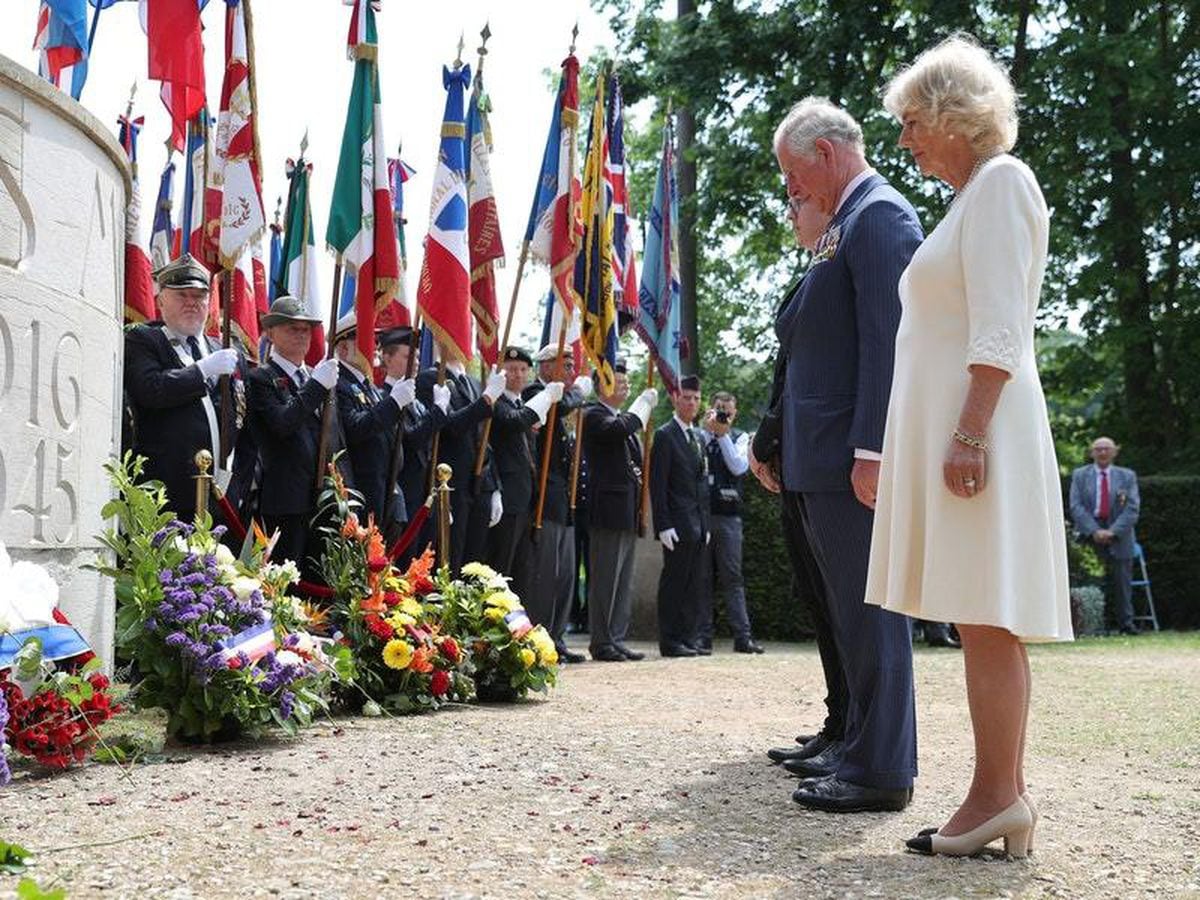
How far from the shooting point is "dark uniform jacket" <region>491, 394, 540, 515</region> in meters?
9.69

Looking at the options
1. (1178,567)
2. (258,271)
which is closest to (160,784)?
(258,271)

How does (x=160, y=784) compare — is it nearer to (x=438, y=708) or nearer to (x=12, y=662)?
(x=12, y=662)

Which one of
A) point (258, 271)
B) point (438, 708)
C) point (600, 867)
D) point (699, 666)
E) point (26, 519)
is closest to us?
point (600, 867)

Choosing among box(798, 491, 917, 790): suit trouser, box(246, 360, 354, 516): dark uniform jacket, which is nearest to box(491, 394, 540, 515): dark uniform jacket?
box(246, 360, 354, 516): dark uniform jacket

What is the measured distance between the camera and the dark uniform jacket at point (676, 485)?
1134cm

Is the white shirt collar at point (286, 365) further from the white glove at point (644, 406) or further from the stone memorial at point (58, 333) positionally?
the white glove at point (644, 406)

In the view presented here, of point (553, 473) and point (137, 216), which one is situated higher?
point (137, 216)

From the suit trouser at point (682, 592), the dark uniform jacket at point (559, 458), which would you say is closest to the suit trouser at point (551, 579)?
the dark uniform jacket at point (559, 458)

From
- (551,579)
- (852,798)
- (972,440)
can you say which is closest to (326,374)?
(551,579)

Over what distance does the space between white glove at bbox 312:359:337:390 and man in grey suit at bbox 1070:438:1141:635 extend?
1042cm

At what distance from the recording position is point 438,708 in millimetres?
6477

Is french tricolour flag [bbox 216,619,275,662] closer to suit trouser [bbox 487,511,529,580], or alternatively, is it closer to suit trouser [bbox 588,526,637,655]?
suit trouser [bbox 487,511,529,580]

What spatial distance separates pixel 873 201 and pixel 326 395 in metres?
3.90

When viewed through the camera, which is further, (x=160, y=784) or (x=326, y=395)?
(x=326, y=395)
